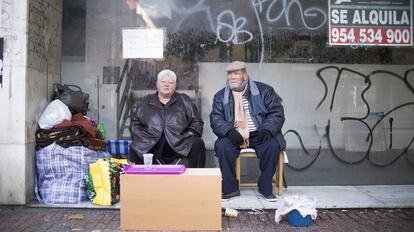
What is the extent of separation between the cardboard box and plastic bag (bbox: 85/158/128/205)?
99 centimetres

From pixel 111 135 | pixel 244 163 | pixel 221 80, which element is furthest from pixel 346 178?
pixel 111 135

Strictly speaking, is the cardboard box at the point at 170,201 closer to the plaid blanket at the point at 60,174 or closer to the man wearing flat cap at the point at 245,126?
the man wearing flat cap at the point at 245,126

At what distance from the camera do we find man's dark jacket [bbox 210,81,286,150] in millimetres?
5289

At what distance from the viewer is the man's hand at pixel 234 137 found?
517 cm

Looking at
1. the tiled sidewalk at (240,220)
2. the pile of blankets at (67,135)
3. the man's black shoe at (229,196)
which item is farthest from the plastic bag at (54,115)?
the man's black shoe at (229,196)

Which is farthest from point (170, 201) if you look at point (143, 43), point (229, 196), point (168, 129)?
point (143, 43)

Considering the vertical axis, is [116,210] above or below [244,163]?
below

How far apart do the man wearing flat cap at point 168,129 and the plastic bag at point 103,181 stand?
1.60ft

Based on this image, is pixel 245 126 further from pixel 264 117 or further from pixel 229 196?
pixel 229 196

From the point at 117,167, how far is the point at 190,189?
1.40m

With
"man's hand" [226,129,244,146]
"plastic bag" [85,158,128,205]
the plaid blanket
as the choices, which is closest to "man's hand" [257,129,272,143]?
"man's hand" [226,129,244,146]

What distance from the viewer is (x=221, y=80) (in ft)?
20.7

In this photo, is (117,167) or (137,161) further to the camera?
(137,161)

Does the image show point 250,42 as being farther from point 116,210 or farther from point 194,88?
point 116,210
